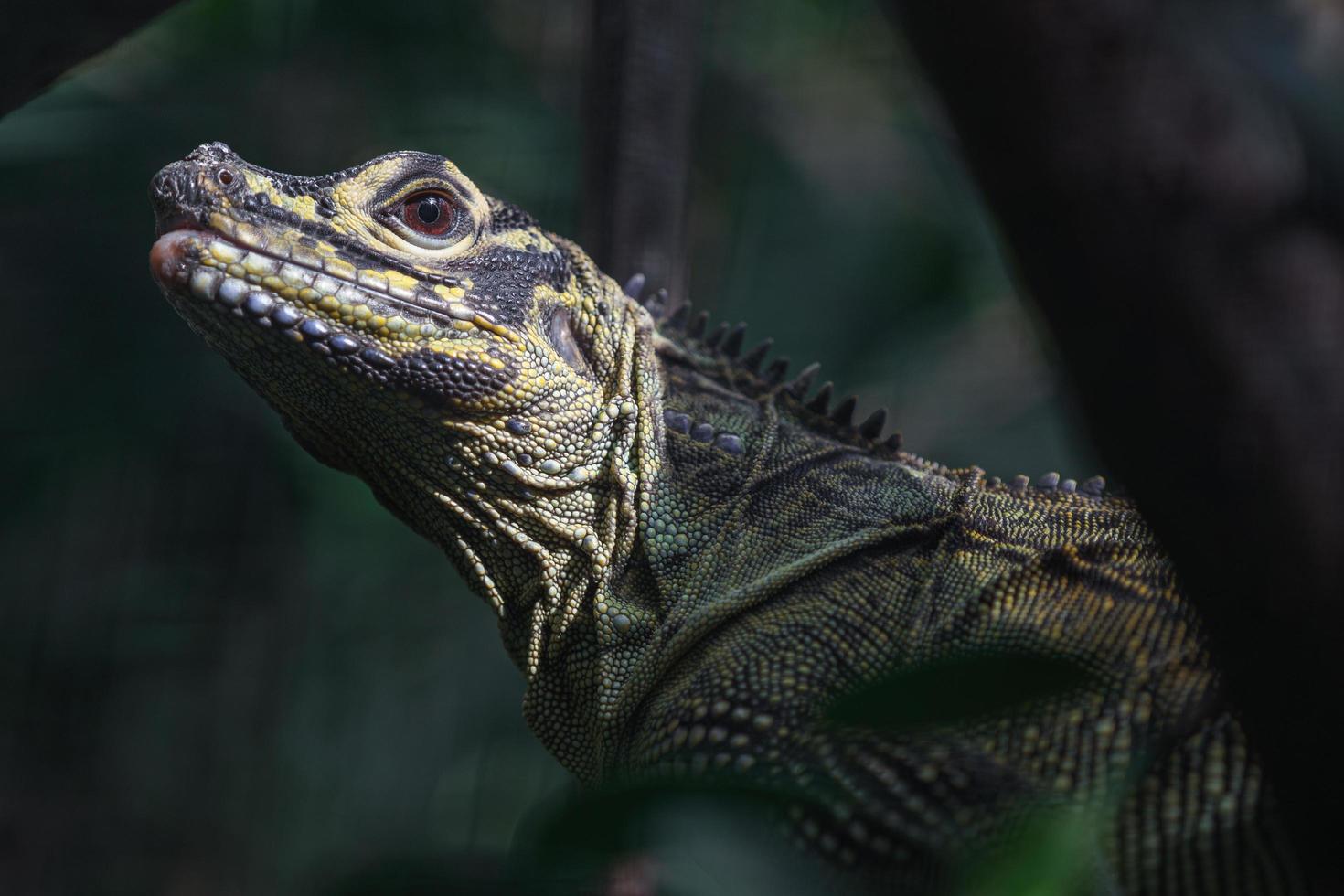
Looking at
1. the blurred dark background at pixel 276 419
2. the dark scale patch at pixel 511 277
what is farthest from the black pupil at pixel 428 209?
the blurred dark background at pixel 276 419

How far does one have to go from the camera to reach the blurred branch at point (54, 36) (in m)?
1.79

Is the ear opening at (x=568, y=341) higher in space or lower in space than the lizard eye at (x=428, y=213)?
lower

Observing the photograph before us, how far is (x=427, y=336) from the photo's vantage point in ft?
7.13

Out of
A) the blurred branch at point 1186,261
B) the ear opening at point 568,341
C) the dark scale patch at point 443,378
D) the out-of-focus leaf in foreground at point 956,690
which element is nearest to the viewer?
the blurred branch at point 1186,261

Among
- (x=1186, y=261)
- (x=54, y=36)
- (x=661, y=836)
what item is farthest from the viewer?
(x=54, y=36)

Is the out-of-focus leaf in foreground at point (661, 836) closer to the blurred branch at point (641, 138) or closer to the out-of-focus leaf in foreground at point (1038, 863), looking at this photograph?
the out-of-focus leaf in foreground at point (1038, 863)

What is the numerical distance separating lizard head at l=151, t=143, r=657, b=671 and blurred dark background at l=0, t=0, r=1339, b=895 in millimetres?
3082

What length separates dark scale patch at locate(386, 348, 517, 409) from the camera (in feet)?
7.05

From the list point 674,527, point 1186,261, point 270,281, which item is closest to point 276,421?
point 270,281

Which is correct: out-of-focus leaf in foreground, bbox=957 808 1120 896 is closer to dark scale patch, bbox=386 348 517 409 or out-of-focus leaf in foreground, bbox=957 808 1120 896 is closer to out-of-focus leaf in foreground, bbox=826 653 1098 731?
out-of-focus leaf in foreground, bbox=826 653 1098 731

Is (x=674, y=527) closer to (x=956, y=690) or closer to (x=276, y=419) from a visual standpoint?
(x=956, y=690)

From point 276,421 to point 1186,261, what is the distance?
6.33 m

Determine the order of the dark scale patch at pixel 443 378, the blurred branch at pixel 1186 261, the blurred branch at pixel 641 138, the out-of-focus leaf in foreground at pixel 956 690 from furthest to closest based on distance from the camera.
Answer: the blurred branch at pixel 641 138
the dark scale patch at pixel 443 378
the out-of-focus leaf in foreground at pixel 956 690
the blurred branch at pixel 1186 261

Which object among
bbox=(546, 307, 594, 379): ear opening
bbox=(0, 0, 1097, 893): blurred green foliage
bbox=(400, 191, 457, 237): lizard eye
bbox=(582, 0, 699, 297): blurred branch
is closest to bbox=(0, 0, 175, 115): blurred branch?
bbox=(400, 191, 457, 237): lizard eye
